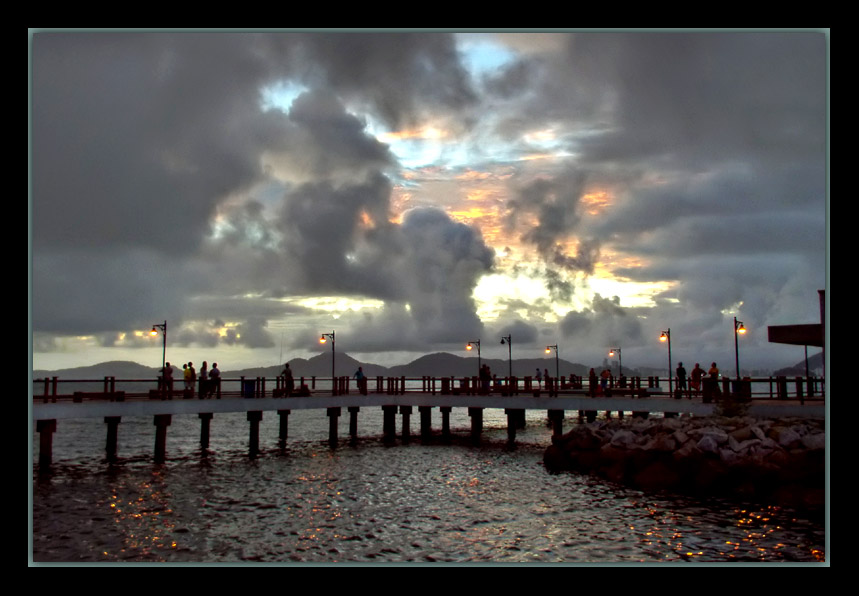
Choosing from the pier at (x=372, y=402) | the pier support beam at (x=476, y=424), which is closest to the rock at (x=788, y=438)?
the pier at (x=372, y=402)

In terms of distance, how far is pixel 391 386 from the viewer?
44.2 m

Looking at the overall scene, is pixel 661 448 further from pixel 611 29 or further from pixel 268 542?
pixel 611 29

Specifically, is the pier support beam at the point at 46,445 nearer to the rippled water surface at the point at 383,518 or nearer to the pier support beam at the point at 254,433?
the rippled water surface at the point at 383,518

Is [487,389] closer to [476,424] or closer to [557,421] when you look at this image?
[476,424]

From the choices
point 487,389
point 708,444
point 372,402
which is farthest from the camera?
point 372,402

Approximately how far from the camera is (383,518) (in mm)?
21234

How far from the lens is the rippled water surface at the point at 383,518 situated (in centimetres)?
1723

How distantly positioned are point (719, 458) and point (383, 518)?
1229 cm

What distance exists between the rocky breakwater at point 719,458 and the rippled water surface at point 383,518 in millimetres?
1208

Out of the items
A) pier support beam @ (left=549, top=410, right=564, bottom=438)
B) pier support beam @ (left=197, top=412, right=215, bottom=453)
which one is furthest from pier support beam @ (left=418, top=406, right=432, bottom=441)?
pier support beam @ (left=197, top=412, right=215, bottom=453)

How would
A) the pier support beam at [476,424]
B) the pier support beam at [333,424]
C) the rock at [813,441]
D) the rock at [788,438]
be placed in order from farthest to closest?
the pier support beam at [476,424] → the pier support beam at [333,424] → the rock at [788,438] → the rock at [813,441]

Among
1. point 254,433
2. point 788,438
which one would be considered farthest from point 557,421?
point 254,433
